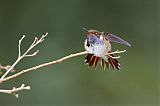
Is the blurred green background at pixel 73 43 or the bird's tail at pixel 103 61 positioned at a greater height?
the blurred green background at pixel 73 43

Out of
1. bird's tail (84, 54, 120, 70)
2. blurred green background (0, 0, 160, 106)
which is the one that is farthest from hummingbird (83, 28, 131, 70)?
blurred green background (0, 0, 160, 106)

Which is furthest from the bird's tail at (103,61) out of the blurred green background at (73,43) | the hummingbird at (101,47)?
the blurred green background at (73,43)

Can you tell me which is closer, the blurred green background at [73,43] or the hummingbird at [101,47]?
the hummingbird at [101,47]

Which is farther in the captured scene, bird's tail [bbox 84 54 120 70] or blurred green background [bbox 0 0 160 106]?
blurred green background [bbox 0 0 160 106]

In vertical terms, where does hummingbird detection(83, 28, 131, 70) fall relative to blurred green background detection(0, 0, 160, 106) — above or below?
below

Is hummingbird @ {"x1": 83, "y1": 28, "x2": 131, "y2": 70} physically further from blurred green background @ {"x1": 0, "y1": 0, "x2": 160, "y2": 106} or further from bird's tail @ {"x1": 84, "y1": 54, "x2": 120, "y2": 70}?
blurred green background @ {"x1": 0, "y1": 0, "x2": 160, "y2": 106}

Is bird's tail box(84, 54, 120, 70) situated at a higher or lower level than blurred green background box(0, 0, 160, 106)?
lower

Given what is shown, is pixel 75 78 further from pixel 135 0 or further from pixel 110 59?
pixel 110 59

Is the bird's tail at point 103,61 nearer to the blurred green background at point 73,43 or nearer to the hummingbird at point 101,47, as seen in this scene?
the hummingbird at point 101,47
